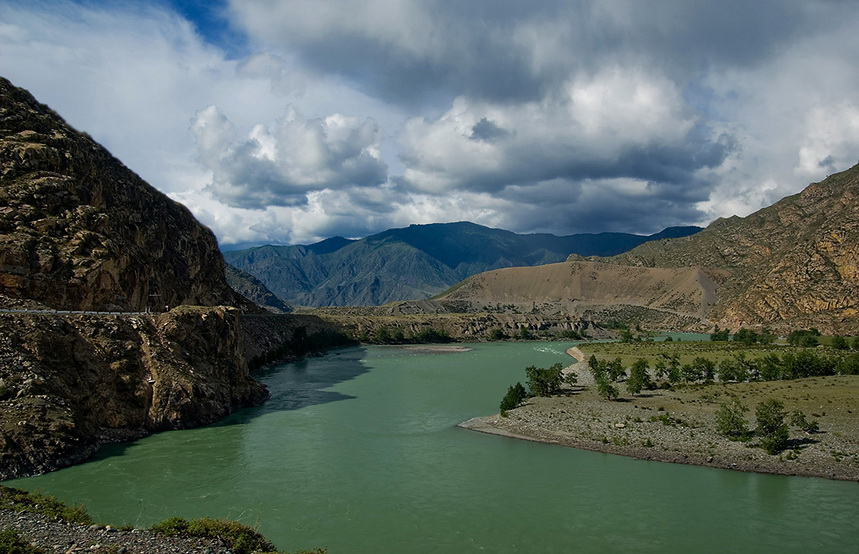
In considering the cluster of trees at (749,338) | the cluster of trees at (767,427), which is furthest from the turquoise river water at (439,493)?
the cluster of trees at (749,338)

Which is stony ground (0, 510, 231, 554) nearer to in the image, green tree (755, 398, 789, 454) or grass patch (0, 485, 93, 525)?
grass patch (0, 485, 93, 525)

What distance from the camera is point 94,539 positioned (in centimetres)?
1641

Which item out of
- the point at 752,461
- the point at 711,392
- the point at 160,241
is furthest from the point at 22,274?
the point at 711,392

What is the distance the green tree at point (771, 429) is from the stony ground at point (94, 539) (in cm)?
2847

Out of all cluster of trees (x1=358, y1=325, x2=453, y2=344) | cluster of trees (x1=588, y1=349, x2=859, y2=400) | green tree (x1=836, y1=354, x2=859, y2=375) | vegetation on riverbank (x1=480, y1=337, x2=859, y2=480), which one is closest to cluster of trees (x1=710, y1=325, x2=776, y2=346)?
green tree (x1=836, y1=354, x2=859, y2=375)

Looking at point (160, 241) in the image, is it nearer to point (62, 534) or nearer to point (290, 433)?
point (290, 433)

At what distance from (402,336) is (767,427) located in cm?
9319

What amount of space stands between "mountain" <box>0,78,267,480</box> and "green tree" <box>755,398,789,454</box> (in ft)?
115

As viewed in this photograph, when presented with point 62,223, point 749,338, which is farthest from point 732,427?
point 749,338

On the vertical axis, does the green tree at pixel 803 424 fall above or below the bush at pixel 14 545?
below

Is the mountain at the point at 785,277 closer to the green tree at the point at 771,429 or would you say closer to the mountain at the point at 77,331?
the green tree at the point at 771,429

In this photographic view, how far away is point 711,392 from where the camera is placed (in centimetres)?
4809

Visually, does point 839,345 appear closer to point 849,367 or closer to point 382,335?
point 849,367

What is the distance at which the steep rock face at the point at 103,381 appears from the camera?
27359mm
